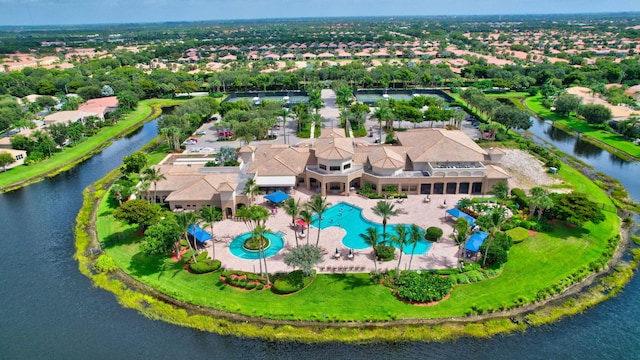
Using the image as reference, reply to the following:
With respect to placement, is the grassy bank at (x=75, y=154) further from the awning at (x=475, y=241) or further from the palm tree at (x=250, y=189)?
the awning at (x=475, y=241)

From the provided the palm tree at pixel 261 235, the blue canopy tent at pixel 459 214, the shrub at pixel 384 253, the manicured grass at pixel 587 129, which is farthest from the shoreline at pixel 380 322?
the manicured grass at pixel 587 129

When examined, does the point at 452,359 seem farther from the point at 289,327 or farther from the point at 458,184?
the point at 458,184

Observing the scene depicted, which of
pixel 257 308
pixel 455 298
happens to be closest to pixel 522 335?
pixel 455 298

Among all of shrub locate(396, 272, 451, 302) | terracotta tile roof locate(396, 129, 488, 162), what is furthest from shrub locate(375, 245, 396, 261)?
terracotta tile roof locate(396, 129, 488, 162)

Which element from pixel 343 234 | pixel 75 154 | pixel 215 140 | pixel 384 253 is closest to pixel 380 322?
pixel 384 253

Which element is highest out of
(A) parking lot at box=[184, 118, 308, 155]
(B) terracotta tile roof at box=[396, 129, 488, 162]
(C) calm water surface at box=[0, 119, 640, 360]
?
(B) terracotta tile roof at box=[396, 129, 488, 162]

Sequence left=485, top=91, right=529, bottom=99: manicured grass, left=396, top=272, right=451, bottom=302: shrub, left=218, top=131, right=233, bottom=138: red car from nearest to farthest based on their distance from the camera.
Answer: left=396, top=272, right=451, bottom=302: shrub < left=218, top=131, right=233, bottom=138: red car < left=485, top=91, right=529, bottom=99: manicured grass

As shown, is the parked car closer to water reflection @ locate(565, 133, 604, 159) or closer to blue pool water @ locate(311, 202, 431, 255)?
blue pool water @ locate(311, 202, 431, 255)
